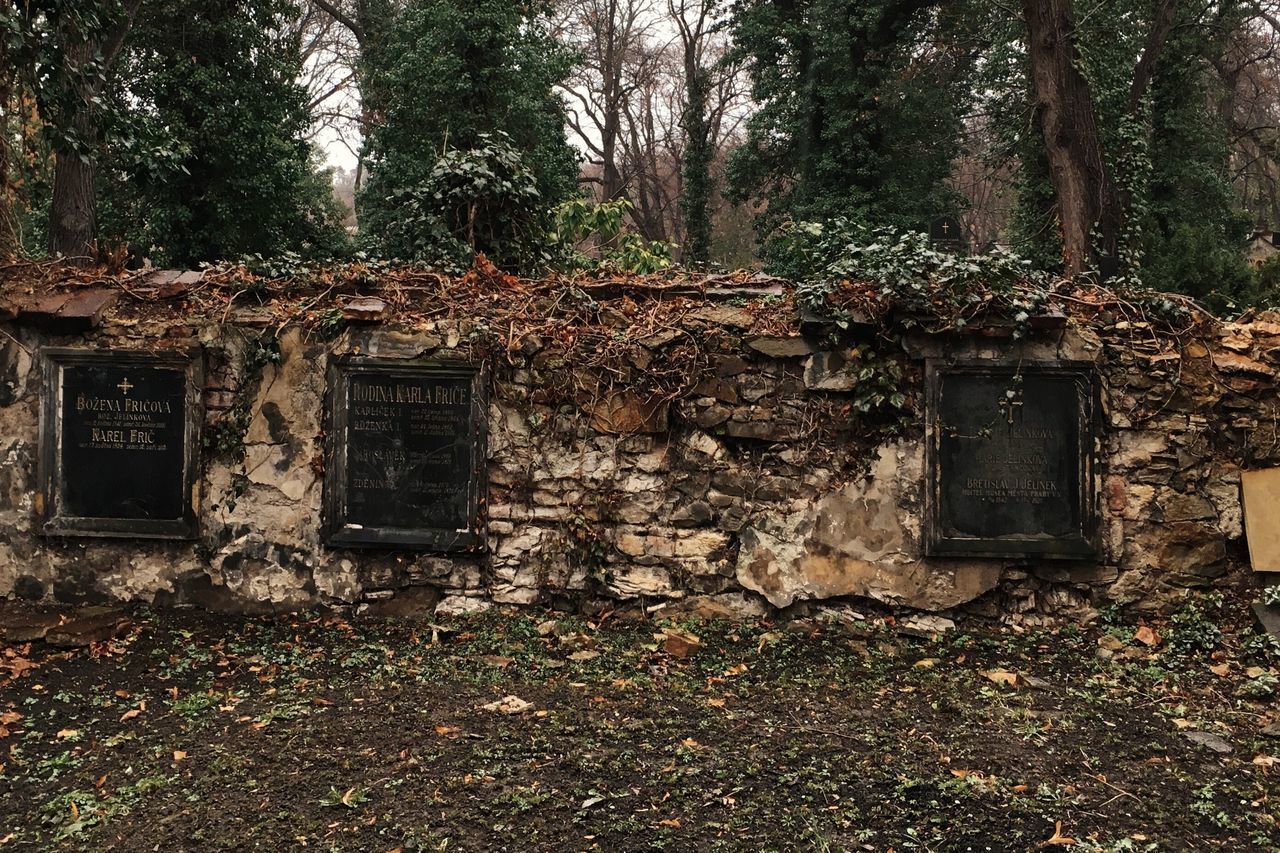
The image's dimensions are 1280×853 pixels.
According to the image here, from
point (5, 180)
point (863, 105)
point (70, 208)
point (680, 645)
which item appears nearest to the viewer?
point (680, 645)

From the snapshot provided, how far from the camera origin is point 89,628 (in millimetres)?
5449

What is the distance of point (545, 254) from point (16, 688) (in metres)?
4.77

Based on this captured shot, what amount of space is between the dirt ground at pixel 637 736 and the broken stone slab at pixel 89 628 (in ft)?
0.27

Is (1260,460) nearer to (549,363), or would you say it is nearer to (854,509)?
(854,509)

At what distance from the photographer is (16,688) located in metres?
4.79

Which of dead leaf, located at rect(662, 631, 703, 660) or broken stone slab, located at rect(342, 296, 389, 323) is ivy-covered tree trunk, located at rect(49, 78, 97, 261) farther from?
dead leaf, located at rect(662, 631, 703, 660)

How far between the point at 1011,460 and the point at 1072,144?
19.2 feet

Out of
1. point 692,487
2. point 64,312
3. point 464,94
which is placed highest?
point 464,94

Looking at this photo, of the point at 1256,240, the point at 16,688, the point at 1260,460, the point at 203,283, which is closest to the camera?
the point at 16,688

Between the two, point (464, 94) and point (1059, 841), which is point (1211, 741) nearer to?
point (1059, 841)

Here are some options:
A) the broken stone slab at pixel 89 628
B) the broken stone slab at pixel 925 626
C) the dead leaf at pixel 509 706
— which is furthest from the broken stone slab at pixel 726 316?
the broken stone slab at pixel 89 628

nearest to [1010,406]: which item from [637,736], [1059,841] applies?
[1059,841]

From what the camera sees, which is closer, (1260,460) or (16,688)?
(16,688)

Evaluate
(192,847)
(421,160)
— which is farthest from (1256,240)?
(192,847)
